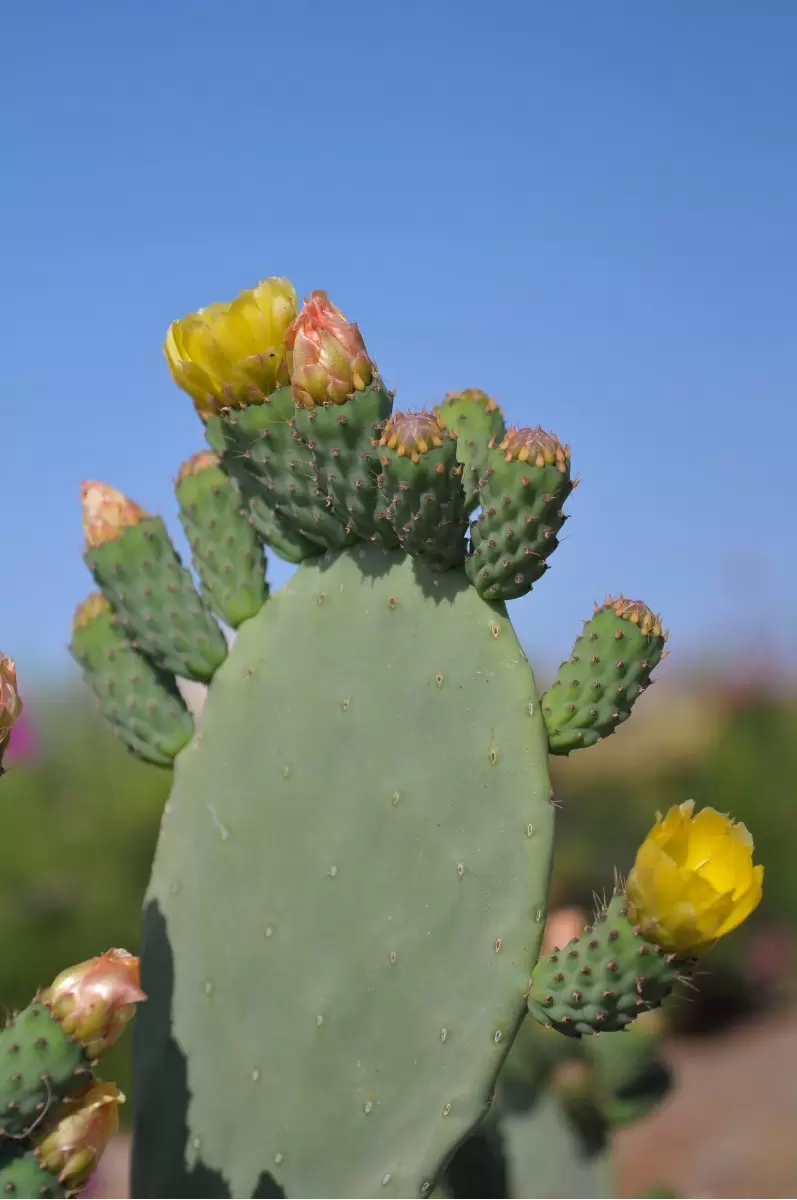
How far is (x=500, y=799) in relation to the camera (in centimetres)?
138

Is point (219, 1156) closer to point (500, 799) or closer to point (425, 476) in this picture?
point (500, 799)

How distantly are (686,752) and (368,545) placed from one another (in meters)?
7.41

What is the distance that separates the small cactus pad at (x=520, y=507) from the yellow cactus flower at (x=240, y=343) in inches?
12.8

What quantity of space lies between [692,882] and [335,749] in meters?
0.47

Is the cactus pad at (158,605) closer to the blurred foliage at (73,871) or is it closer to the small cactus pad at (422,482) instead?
Answer: the small cactus pad at (422,482)

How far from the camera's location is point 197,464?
178cm

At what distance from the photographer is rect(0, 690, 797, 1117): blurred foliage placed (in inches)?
209

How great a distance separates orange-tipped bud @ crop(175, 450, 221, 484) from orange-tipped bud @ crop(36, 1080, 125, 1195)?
842 mm

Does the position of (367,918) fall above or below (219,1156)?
above

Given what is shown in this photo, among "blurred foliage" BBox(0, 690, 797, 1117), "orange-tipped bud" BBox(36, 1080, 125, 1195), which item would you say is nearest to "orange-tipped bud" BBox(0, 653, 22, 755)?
"orange-tipped bud" BBox(36, 1080, 125, 1195)

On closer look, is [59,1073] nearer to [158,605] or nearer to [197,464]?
[158,605]

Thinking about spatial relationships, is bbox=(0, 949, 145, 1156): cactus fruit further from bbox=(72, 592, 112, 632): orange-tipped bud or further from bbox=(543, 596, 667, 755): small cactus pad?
bbox=(72, 592, 112, 632): orange-tipped bud

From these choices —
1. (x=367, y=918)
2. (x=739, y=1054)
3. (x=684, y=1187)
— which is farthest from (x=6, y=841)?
(x=367, y=918)

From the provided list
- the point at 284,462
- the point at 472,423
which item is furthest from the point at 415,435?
the point at 472,423
